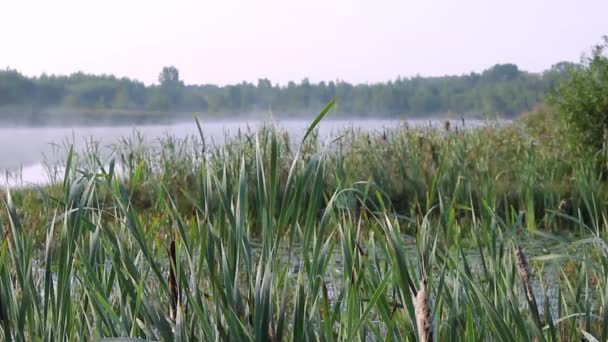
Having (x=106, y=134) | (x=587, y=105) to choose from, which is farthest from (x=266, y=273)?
(x=106, y=134)

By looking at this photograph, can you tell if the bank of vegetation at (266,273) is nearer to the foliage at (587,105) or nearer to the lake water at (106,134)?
the lake water at (106,134)

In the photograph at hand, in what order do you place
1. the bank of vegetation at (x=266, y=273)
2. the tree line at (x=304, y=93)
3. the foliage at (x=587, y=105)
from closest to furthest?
1. the bank of vegetation at (x=266, y=273)
2. the foliage at (x=587, y=105)
3. the tree line at (x=304, y=93)

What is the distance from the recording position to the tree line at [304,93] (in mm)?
24109

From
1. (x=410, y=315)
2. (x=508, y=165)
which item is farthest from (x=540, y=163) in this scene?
(x=410, y=315)

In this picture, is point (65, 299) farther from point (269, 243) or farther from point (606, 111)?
point (606, 111)

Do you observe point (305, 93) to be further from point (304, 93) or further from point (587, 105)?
point (587, 105)

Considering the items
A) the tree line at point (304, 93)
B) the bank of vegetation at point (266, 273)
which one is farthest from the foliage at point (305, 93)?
the bank of vegetation at point (266, 273)

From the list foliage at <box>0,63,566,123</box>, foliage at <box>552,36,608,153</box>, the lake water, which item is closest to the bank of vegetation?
the lake water

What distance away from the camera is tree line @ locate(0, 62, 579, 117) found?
79.1 ft

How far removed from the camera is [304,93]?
26594mm

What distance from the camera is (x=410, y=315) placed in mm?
1275

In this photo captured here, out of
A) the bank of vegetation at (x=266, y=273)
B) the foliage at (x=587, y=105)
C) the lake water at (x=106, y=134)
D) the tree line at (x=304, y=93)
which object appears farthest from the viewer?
the tree line at (x=304, y=93)

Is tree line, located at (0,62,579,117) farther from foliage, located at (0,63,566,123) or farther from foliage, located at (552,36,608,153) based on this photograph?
foliage, located at (552,36,608,153)

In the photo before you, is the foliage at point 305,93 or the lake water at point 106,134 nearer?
the lake water at point 106,134
